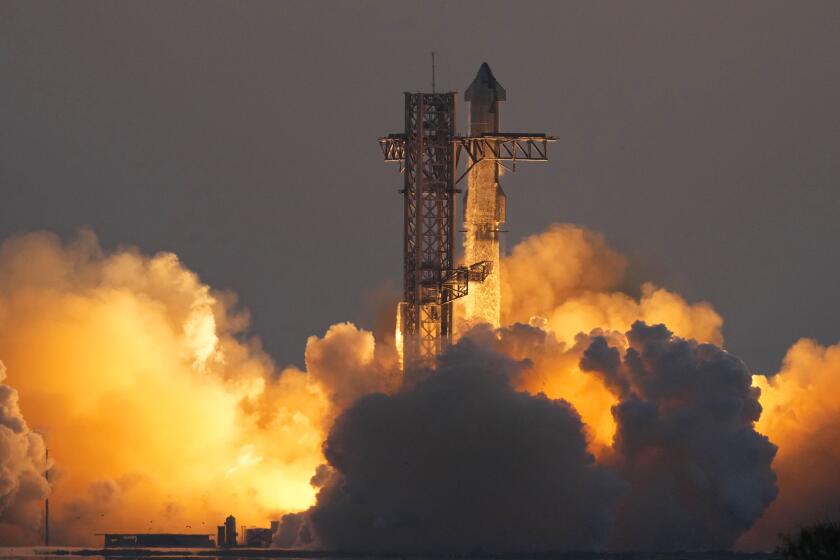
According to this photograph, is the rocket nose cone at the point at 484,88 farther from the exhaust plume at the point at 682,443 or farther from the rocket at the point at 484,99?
the exhaust plume at the point at 682,443

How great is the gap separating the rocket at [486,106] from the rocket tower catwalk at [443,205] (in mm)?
42

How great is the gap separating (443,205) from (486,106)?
186 inches

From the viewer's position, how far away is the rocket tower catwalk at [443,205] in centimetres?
15438

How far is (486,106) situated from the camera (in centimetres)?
15575

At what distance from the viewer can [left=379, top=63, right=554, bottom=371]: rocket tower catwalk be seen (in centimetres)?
15438

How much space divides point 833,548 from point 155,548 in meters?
43.6

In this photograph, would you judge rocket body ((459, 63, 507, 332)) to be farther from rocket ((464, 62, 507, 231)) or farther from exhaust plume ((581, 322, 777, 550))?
exhaust plume ((581, 322, 777, 550))

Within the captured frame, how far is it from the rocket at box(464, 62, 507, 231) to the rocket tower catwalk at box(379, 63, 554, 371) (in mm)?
42

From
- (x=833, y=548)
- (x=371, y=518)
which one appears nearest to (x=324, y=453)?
(x=371, y=518)

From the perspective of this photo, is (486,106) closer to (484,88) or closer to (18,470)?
(484,88)

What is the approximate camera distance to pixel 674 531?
15125cm

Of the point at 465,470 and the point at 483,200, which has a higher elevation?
the point at 483,200

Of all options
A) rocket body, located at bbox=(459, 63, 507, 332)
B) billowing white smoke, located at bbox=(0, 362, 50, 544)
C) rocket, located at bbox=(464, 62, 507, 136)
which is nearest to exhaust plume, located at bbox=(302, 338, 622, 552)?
rocket body, located at bbox=(459, 63, 507, 332)

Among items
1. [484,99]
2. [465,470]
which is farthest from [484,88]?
[465,470]
